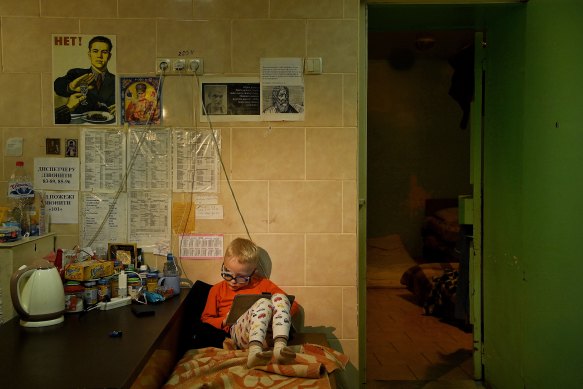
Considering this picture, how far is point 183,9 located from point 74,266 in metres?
1.21

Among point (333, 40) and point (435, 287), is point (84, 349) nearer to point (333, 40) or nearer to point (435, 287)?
point (333, 40)

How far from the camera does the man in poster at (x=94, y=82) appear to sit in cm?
225

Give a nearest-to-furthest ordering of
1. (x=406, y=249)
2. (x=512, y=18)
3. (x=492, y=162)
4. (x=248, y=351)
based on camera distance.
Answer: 1. (x=248, y=351)
2. (x=512, y=18)
3. (x=492, y=162)
4. (x=406, y=249)

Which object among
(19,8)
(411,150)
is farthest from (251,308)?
(411,150)

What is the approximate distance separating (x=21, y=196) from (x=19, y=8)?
2.76ft

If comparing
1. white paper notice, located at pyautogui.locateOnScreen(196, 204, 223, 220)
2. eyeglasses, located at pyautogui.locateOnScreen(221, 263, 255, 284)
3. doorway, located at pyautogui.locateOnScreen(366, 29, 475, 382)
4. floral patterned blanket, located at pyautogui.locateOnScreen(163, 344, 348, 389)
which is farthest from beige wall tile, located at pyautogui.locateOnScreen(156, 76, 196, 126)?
doorway, located at pyautogui.locateOnScreen(366, 29, 475, 382)

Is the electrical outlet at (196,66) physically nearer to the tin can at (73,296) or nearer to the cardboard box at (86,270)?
the cardboard box at (86,270)

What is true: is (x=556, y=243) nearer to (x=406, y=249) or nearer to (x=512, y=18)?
(x=512, y=18)

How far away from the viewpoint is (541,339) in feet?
7.64

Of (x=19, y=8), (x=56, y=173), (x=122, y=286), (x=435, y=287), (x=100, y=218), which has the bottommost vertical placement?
(x=435, y=287)

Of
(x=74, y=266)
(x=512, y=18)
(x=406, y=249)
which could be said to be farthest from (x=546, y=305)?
(x=406, y=249)

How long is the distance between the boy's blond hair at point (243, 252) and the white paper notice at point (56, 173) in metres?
0.79

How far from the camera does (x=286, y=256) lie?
90.9 inches

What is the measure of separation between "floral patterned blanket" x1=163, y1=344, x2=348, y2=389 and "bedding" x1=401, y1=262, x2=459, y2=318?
2.48 m
